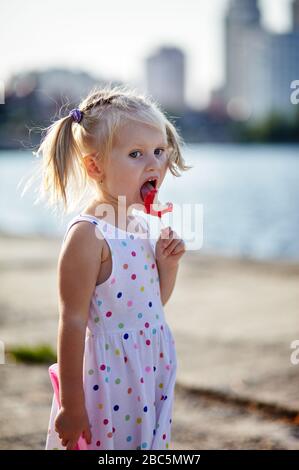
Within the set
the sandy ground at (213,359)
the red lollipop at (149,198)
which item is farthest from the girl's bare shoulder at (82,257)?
the sandy ground at (213,359)

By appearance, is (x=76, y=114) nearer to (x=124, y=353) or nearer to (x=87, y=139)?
(x=87, y=139)

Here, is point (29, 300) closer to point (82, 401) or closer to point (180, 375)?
point (180, 375)

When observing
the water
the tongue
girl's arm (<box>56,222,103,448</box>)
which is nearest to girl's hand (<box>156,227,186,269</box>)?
the tongue

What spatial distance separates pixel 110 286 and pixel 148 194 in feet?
0.91

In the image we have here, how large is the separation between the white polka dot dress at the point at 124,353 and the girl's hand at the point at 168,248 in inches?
1.9

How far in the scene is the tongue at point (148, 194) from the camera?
6.09ft

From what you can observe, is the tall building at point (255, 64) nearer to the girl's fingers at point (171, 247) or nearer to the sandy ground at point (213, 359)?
the sandy ground at point (213, 359)

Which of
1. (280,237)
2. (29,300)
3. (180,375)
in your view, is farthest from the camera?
(280,237)

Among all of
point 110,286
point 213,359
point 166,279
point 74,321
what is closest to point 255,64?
point 213,359

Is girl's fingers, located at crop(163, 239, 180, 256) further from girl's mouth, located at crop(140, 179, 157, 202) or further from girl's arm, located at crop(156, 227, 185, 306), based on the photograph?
girl's mouth, located at crop(140, 179, 157, 202)

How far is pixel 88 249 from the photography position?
1777mm
